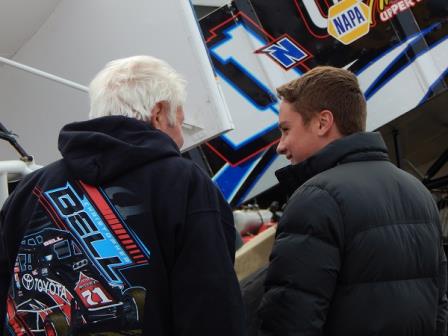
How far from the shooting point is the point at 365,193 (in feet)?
5.29

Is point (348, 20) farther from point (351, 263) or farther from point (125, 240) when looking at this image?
point (125, 240)

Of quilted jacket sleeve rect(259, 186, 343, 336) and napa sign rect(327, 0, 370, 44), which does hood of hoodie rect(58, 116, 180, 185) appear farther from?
napa sign rect(327, 0, 370, 44)

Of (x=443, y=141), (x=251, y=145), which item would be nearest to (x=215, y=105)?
(x=251, y=145)

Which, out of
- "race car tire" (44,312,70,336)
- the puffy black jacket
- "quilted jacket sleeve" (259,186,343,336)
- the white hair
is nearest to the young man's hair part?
the puffy black jacket

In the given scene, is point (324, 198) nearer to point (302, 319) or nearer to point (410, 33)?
point (302, 319)

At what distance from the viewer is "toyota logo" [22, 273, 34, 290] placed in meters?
1.47

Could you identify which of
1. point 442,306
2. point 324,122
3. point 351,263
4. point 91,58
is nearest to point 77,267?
point 351,263

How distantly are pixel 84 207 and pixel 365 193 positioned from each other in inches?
28.5

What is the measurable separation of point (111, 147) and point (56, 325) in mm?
435

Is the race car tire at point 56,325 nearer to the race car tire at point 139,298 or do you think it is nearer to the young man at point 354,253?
the race car tire at point 139,298

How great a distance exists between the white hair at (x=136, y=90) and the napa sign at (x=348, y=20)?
2.81m

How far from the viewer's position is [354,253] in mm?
1576

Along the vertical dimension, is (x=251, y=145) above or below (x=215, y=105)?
below

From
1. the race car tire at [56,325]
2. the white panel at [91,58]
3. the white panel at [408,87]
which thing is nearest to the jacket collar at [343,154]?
the race car tire at [56,325]
